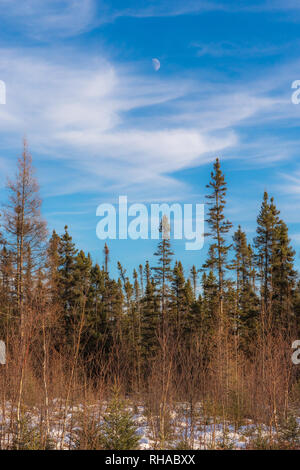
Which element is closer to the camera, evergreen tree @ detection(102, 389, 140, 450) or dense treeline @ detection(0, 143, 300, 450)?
evergreen tree @ detection(102, 389, 140, 450)

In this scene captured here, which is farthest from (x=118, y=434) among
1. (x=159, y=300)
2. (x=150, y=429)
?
(x=159, y=300)

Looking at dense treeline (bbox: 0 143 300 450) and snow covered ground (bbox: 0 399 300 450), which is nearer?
snow covered ground (bbox: 0 399 300 450)

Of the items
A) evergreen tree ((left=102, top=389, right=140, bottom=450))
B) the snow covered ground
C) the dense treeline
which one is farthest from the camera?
the dense treeline

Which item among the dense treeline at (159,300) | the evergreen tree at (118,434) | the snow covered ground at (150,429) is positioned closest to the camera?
the evergreen tree at (118,434)

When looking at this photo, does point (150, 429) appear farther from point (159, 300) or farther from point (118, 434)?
point (159, 300)

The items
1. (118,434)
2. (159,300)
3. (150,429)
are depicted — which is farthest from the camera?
(159,300)

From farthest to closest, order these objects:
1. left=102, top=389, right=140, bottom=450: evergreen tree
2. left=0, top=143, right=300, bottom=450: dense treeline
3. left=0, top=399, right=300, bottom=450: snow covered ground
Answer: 1. left=0, top=143, right=300, bottom=450: dense treeline
2. left=0, top=399, right=300, bottom=450: snow covered ground
3. left=102, top=389, right=140, bottom=450: evergreen tree

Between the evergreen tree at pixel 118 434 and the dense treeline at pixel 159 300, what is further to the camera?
the dense treeline at pixel 159 300

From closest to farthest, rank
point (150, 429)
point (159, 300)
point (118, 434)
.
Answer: point (118, 434) → point (150, 429) → point (159, 300)

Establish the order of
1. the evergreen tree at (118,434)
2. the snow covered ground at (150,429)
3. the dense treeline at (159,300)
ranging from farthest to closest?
1. the dense treeline at (159,300)
2. the snow covered ground at (150,429)
3. the evergreen tree at (118,434)
